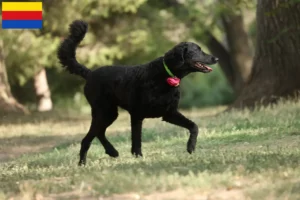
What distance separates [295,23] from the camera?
17625 millimetres

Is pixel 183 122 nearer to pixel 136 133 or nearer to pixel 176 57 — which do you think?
pixel 136 133

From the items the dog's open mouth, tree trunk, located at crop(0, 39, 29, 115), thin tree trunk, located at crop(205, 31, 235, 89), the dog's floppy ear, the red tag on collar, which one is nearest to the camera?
the red tag on collar

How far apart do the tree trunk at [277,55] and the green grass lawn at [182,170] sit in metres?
3.09

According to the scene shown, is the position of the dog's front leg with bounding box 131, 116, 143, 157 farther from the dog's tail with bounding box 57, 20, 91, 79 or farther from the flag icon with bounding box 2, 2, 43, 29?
the flag icon with bounding box 2, 2, 43, 29

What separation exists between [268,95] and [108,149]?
302 inches

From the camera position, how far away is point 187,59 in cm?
984

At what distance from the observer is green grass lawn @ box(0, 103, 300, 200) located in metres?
7.04

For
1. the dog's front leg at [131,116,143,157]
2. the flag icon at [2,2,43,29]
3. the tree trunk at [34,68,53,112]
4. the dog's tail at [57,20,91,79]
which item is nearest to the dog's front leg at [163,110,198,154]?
the dog's front leg at [131,116,143,157]

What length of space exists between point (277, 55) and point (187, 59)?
8.33 m

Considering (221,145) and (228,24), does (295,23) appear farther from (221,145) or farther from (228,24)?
(228,24)

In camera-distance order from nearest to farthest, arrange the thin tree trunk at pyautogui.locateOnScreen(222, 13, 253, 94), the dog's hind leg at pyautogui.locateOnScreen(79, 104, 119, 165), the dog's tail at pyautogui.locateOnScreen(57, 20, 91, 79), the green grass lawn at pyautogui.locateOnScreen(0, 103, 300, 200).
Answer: the green grass lawn at pyautogui.locateOnScreen(0, 103, 300, 200) → the dog's hind leg at pyautogui.locateOnScreen(79, 104, 119, 165) → the dog's tail at pyautogui.locateOnScreen(57, 20, 91, 79) → the thin tree trunk at pyautogui.locateOnScreen(222, 13, 253, 94)

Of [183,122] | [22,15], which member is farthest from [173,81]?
[22,15]

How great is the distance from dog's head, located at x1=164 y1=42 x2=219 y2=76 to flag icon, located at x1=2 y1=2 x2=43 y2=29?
13478 mm

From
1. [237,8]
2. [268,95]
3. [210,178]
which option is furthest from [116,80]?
[237,8]
